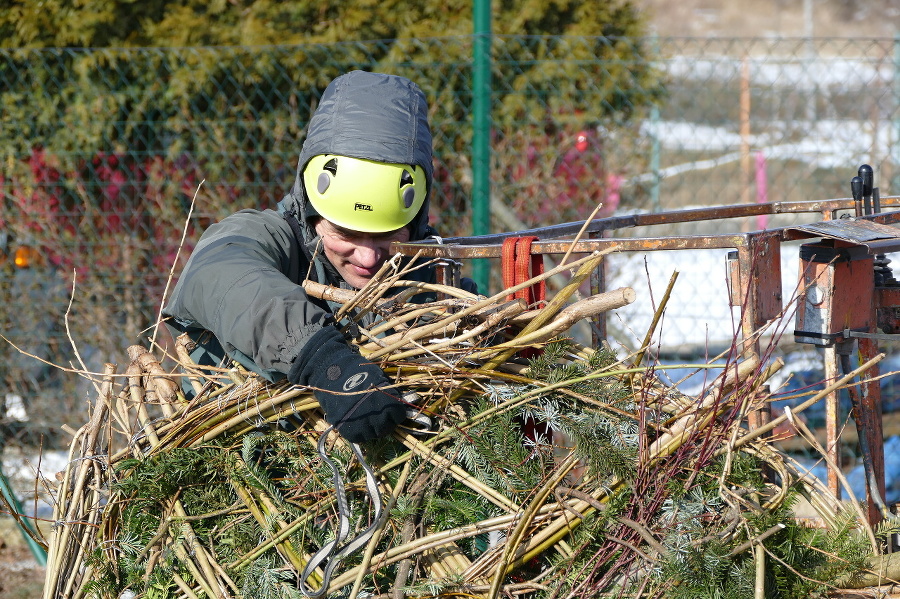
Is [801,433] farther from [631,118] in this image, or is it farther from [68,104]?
[68,104]

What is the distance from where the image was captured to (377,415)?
4.87 ft

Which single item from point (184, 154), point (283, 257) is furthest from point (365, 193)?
point (184, 154)

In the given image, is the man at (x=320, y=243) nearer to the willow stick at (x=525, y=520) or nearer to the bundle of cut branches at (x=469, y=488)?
the bundle of cut branches at (x=469, y=488)

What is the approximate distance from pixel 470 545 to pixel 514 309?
428mm

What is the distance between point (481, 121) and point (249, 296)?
257 centimetres

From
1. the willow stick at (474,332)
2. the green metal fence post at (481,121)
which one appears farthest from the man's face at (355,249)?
the green metal fence post at (481,121)

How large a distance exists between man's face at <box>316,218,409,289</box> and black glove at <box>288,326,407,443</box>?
2.52 ft

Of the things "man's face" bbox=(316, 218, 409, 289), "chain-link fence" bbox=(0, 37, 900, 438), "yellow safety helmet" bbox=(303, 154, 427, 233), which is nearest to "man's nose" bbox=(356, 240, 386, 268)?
"man's face" bbox=(316, 218, 409, 289)

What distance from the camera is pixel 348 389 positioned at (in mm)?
1492

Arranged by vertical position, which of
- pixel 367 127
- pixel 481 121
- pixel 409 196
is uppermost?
pixel 481 121

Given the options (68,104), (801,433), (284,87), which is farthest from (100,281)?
(801,433)

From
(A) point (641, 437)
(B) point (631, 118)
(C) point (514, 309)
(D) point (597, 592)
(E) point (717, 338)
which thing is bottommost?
(E) point (717, 338)

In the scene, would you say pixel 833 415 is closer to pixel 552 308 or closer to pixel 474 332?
pixel 552 308

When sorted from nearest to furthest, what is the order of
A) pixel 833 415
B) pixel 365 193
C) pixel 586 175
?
1. pixel 833 415
2. pixel 365 193
3. pixel 586 175
